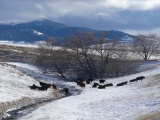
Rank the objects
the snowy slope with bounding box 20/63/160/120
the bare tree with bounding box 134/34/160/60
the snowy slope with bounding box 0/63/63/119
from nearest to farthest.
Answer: the snowy slope with bounding box 20/63/160/120, the snowy slope with bounding box 0/63/63/119, the bare tree with bounding box 134/34/160/60

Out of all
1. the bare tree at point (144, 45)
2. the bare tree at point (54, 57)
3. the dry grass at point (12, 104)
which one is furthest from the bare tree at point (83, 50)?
the dry grass at point (12, 104)

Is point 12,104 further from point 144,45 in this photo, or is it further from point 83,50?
point 144,45

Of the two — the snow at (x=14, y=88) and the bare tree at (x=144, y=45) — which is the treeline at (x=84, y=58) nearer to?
the snow at (x=14, y=88)

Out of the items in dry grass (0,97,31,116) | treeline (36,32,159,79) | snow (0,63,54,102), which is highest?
treeline (36,32,159,79)

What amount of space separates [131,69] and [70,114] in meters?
42.4

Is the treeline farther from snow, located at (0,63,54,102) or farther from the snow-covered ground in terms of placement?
the snow-covered ground

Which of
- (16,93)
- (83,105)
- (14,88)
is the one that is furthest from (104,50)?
(83,105)

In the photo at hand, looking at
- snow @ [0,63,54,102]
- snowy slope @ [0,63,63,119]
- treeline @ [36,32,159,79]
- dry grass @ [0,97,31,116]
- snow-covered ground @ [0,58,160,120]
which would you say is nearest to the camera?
snow-covered ground @ [0,58,160,120]

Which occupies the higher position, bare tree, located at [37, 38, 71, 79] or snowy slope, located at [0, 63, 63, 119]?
bare tree, located at [37, 38, 71, 79]

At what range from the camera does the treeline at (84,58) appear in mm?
68062

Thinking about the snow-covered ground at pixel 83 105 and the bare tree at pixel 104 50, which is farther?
the bare tree at pixel 104 50

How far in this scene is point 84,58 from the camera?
2768 inches

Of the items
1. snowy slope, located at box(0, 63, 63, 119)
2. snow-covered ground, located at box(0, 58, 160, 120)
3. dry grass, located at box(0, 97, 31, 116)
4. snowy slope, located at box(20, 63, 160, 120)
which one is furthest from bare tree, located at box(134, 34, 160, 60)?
snowy slope, located at box(20, 63, 160, 120)

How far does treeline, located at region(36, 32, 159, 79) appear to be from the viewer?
68062mm
